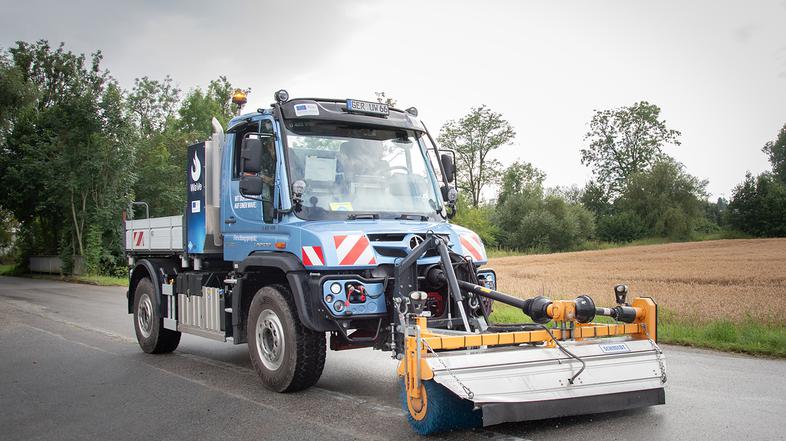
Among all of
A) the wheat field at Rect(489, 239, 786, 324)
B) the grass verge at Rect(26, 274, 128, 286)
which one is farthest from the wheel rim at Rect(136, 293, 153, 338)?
the grass verge at Rect(26, 274, 128, 286)

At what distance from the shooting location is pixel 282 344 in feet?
22.7

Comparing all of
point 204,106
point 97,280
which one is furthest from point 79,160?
point 204,106

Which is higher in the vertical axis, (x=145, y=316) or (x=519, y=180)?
(x=519, y=180)

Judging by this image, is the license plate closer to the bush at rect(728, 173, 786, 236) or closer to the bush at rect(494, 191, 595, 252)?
the bush at rect(728, 173, 786, 236)

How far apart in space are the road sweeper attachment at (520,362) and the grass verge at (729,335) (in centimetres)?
415

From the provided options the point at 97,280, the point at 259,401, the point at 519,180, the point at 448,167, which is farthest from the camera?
the point at 519,180

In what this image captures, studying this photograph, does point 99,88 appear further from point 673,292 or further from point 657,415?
point 657,415

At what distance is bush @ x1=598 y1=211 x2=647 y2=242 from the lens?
190 ft

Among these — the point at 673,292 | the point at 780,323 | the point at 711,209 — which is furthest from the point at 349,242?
the point at 711,209

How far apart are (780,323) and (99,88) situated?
99.5 feet

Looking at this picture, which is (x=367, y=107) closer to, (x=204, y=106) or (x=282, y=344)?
(x=282, y=344)

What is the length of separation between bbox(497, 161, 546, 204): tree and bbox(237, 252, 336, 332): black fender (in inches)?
2265

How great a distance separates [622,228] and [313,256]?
5594 cm

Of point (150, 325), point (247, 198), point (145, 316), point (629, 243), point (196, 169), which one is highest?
point (196, 169)
